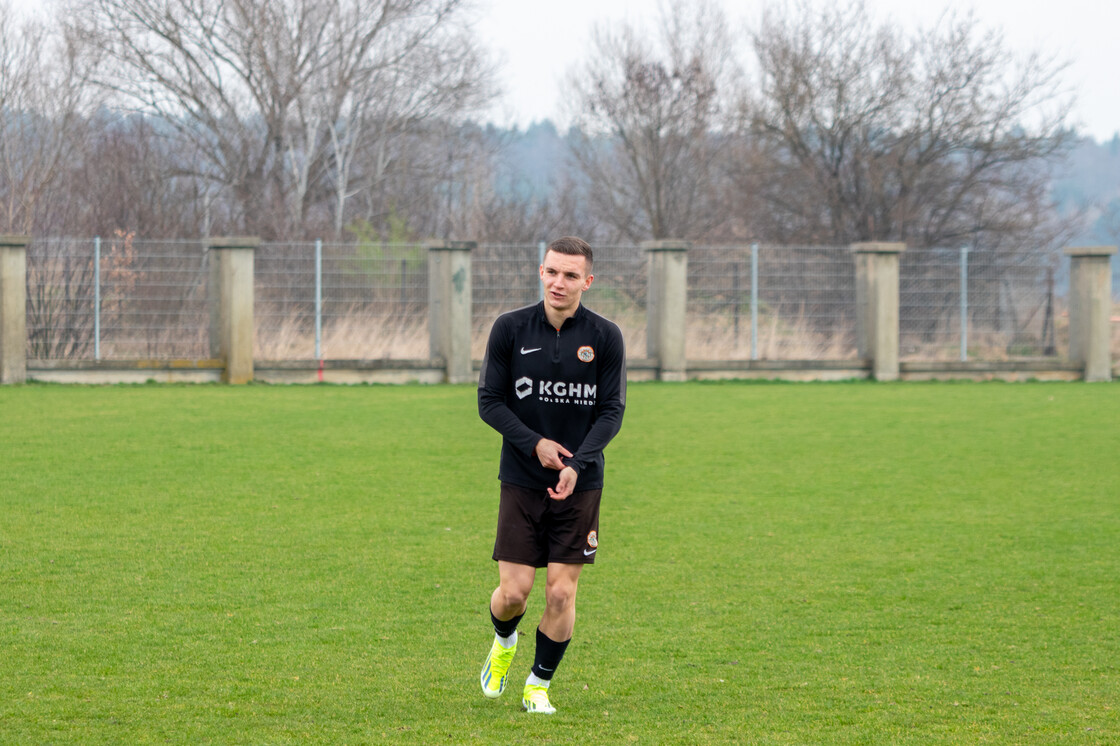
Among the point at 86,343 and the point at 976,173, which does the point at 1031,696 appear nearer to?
the point at 86,343

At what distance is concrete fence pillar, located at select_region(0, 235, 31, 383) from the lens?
19.0m

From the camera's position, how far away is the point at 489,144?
45.1m

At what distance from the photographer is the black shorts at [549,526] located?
15.3 ft

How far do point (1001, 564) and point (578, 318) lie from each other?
3.79 metres

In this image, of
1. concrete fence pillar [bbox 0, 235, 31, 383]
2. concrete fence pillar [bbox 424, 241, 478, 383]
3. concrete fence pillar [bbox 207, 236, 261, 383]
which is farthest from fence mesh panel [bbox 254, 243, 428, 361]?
concrete fence pillar [bbox 0, 235, 31, 383]

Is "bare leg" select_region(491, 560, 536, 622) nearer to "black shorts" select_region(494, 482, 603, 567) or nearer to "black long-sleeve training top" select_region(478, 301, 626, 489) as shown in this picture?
"black shorts" select_region(494, 482, 603, 567)

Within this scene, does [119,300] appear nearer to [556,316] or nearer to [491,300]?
[491,300]

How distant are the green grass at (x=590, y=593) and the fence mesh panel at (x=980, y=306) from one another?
Result: 33.1 feet

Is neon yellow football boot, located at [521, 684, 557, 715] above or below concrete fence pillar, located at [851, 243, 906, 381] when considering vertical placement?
below

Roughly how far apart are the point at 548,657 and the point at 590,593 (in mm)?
1899

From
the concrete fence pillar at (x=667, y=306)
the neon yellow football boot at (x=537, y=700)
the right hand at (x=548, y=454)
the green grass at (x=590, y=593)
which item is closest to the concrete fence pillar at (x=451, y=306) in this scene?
the concrete fence pillar at (x=667, y=306)

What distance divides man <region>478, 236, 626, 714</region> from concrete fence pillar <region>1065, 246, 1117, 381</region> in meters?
20.2

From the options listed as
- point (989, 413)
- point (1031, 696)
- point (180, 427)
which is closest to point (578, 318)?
point (1031, 696)

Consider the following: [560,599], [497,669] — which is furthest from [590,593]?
[560,599]
